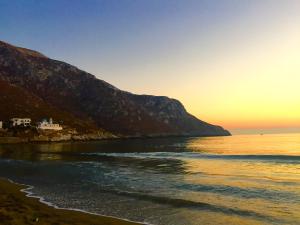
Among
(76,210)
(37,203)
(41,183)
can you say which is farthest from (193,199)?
(41,183)

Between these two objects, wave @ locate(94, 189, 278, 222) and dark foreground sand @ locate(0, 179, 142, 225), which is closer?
dark foreground sand @ locate(0, 179, 142, 225)

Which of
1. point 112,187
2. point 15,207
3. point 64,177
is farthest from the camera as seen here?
point 64,177

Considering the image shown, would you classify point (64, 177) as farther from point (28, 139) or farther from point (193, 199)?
A: point (28, 139)

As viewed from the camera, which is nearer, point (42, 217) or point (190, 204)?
point (42, 217)

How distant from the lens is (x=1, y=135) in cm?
18125

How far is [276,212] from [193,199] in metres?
6.95

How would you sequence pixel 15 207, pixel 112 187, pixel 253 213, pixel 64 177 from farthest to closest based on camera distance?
pixel 64 177 < pixel 112 187 < pixel 253 213 < pixel 15 207

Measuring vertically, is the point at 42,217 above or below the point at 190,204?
above

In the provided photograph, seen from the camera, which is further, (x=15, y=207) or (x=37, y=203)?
(x=37, y=203)

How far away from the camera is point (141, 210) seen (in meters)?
25.5

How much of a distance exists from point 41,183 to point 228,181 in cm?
2005

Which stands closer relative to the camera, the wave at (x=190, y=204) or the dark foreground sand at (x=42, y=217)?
the dark foreground sand at (x=42, y=217)

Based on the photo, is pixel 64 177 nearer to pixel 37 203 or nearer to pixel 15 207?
pixel 37 203

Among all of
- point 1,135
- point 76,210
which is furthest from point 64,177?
point 1,135
